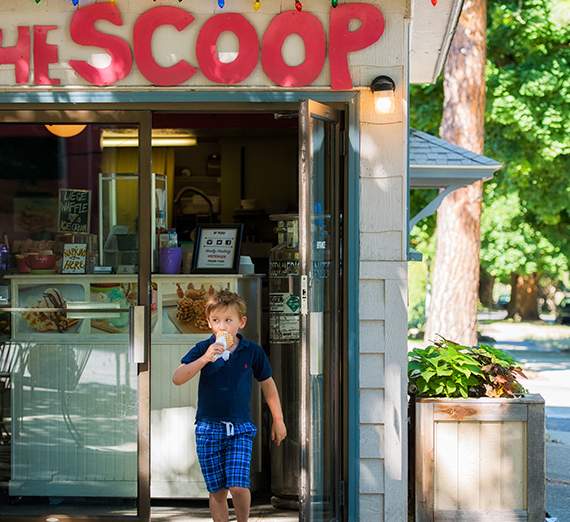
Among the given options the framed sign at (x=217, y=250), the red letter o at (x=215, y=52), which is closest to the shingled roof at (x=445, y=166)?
the framed sign at (x=217, y=250)

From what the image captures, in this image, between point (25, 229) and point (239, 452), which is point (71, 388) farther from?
point (239, 452)

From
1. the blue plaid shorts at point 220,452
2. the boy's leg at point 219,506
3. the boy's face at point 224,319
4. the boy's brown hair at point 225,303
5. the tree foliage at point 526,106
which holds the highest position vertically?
the tree foliage at point 526,106

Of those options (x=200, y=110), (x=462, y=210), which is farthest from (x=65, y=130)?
(x=462, y=210)

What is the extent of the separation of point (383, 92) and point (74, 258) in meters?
2.31

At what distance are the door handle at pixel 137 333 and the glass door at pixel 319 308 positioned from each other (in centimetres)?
99

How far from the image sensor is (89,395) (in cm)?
426

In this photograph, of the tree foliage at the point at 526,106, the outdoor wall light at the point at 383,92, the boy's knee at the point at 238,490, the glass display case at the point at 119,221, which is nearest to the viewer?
the boy's knee at the point at 238,490

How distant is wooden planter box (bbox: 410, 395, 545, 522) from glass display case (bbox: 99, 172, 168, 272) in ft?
6.73

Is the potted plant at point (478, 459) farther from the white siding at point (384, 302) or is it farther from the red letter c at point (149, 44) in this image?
the red letter c at point (149, 44)

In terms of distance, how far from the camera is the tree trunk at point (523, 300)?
2673 centimetres

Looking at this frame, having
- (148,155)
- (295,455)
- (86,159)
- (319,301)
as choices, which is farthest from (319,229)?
(86,159)

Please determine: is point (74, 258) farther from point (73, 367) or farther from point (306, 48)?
point (306, 48)

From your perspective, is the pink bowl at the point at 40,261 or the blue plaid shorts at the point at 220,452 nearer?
the blue plaid shorts at the point at 220,452

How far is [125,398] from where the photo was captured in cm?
420
